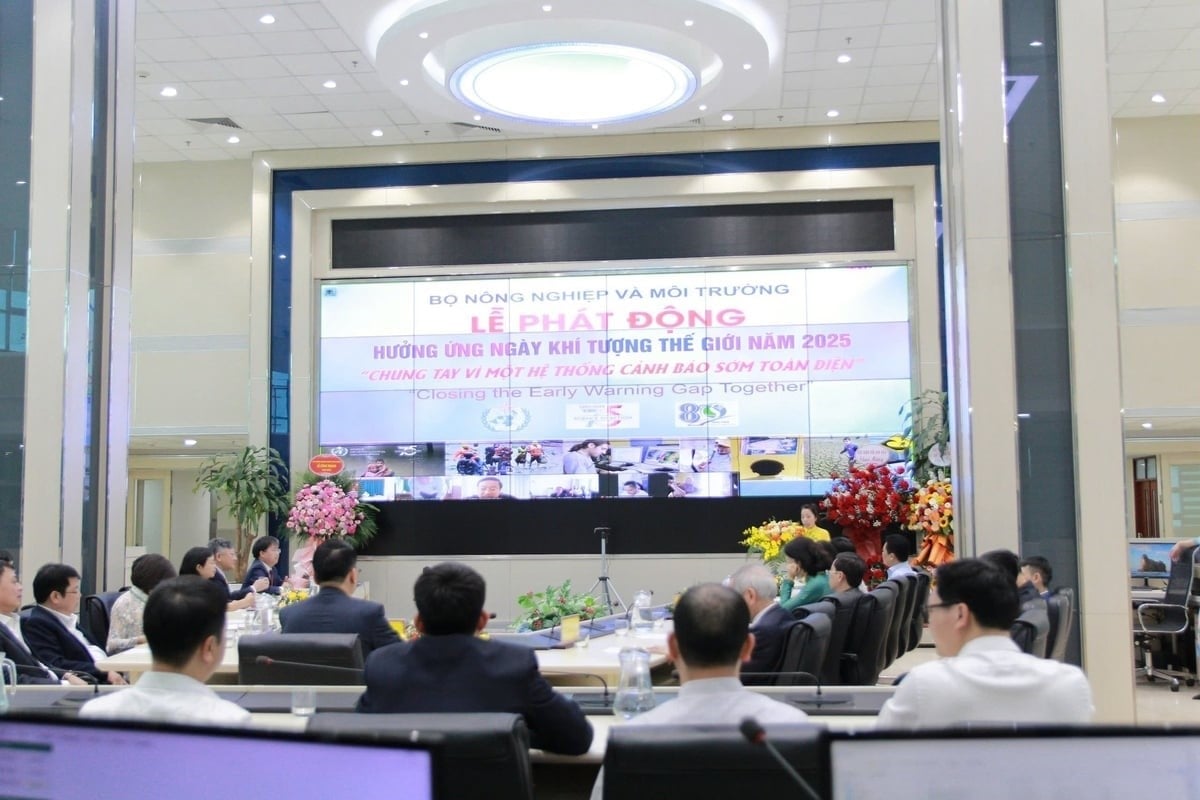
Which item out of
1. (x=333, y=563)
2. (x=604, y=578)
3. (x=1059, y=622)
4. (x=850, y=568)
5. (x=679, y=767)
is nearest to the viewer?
(x=679, y=767)

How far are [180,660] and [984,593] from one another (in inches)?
76.2

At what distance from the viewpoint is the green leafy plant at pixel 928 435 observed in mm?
10117

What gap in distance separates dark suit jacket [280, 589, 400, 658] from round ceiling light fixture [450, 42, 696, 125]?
223 inches

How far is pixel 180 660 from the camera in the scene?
239 cm

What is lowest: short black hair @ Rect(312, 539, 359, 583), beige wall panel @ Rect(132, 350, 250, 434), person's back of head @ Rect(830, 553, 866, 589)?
person's back of head @ Rect(830, 553, 866, 589)

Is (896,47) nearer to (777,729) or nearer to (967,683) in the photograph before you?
(967,683)

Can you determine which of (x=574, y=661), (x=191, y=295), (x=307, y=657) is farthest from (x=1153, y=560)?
(x=191, y=295)

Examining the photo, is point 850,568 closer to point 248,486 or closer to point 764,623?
point 764,623

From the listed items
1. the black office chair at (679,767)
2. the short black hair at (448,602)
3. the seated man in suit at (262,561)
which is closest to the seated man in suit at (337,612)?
the short black hair at (448,602)

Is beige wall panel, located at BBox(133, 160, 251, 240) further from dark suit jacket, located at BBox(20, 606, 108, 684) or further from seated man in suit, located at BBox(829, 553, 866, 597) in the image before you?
seated man in suit, located at BBox(829, 553, 866, 597)

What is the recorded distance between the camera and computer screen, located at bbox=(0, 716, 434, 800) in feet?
4.40

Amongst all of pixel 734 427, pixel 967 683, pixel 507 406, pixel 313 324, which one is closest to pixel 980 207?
pixel 967 683

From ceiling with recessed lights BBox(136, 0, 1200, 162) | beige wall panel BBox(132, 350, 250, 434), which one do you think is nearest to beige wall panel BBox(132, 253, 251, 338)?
beige wall panel BBox(132, 350, 250, 434)

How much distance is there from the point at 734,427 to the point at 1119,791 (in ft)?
34.0
